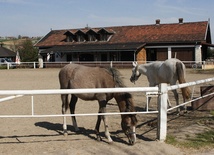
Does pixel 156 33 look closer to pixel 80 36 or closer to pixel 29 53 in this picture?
pixel 80 36

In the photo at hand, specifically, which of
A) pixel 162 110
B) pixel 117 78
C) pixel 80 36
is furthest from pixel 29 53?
pixel 162 110

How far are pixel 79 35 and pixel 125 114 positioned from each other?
43.8 meters

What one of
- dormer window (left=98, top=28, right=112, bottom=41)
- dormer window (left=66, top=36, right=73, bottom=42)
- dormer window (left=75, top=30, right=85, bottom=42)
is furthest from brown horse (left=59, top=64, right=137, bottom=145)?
dormer window (left=66, top=36, right=73, bottom=42)

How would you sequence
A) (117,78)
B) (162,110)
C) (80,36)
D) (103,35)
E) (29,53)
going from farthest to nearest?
(29,53)
(80,36)
(103,35)
(117,78)
(162,110)

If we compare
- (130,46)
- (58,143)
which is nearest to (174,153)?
(58,143)

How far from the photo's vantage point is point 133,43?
144 ft

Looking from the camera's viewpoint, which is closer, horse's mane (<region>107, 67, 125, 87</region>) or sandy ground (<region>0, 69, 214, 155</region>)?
sandy ground (<region>0, 69, 214, 155</region>)

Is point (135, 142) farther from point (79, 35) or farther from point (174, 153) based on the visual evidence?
point (79, 35)

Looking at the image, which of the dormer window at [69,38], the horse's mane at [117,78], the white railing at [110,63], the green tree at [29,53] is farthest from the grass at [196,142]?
the green tree at [29,53]

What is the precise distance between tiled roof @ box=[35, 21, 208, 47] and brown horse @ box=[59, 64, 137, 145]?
34.7 meters

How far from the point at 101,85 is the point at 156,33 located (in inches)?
1540

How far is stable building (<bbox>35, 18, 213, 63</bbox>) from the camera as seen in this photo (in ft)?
133

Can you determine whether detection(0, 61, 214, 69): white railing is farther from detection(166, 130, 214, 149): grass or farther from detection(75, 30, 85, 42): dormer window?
detection(166, 130, 214, 149): grass

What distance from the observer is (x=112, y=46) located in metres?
44.1
